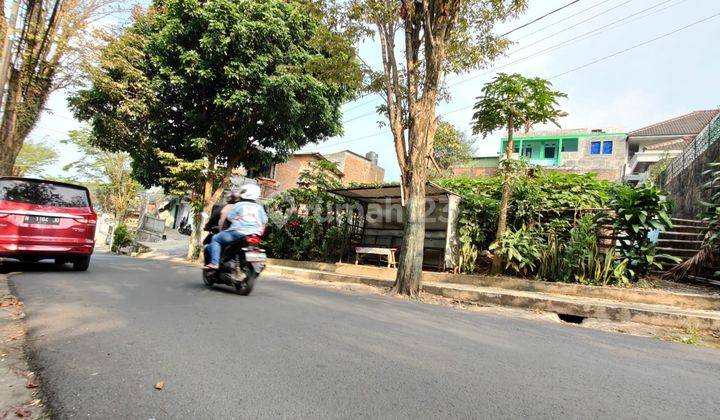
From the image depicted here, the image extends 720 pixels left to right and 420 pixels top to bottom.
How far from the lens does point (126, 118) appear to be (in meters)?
16.0

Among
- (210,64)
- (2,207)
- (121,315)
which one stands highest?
(210,64)

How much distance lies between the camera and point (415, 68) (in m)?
8.76

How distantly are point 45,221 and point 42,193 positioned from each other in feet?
1.75

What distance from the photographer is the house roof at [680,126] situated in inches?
1278

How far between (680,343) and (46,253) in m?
9.92

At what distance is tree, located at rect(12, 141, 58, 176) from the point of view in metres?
34.6

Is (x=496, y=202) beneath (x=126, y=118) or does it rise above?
beneath

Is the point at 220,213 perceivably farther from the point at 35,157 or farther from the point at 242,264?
the point at 35,157

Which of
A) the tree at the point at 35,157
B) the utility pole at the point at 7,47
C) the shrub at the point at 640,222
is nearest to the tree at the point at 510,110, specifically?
the shrub at the point at 640,222

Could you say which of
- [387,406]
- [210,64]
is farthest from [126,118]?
[387,406]

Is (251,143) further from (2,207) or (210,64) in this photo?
(2,207)

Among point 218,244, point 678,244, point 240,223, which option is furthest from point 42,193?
point 678,244

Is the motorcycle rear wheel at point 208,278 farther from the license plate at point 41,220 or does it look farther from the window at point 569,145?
the window at point 569,145

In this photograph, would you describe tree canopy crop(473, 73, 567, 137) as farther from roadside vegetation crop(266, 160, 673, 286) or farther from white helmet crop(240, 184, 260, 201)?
white helmet crop(240, 184, 260, 201)
